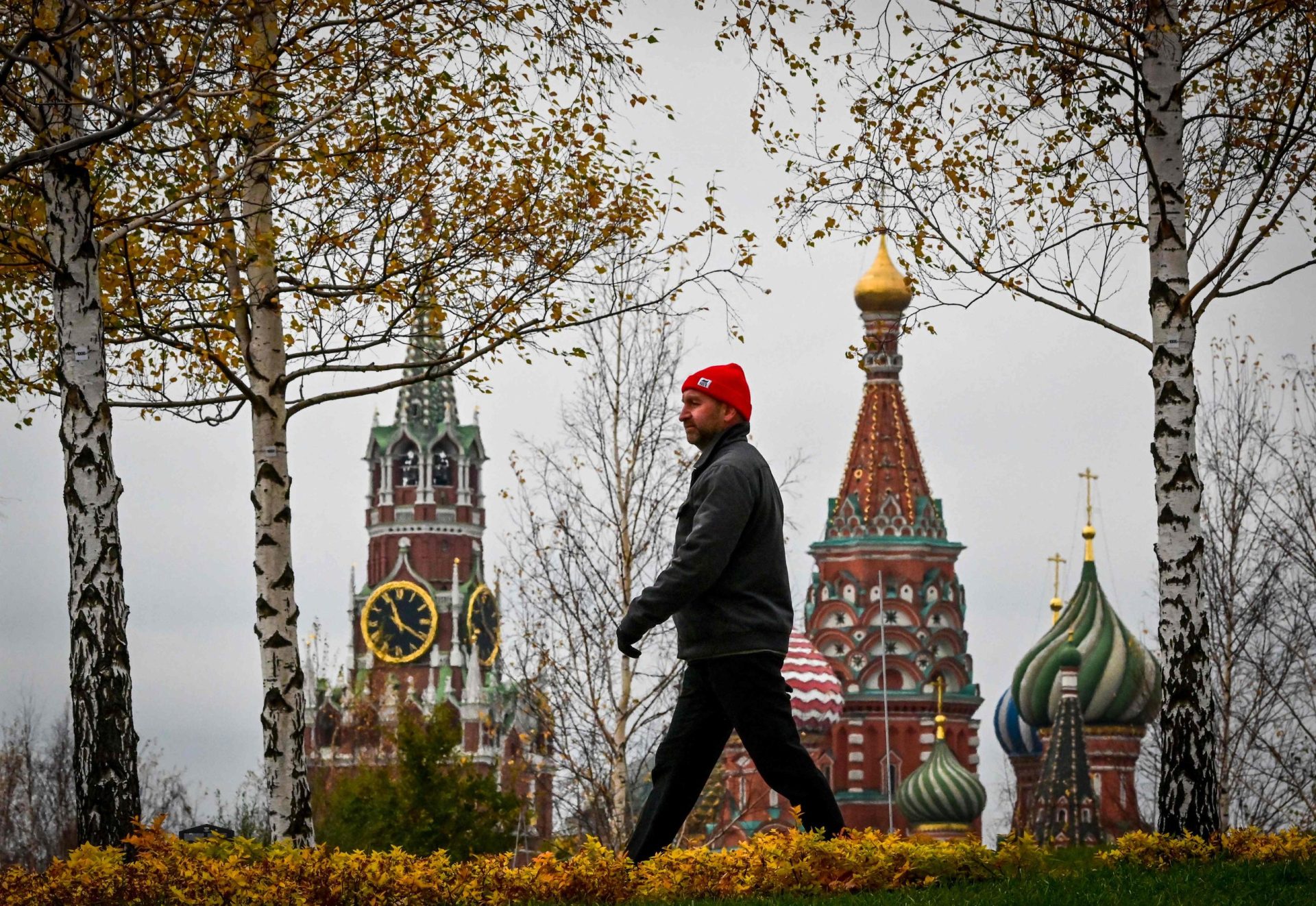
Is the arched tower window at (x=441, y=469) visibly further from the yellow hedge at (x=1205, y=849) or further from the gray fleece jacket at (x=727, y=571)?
the gray fleece jacket at (x=727, y=571)

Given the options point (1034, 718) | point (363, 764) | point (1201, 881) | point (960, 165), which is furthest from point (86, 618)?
point (1034, 718)

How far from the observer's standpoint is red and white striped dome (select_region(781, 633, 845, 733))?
79375 millimetres

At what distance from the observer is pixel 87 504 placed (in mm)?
10516

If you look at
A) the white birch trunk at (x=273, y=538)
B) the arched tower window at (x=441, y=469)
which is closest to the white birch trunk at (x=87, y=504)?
the white birch trunk at (x=273, y=538)

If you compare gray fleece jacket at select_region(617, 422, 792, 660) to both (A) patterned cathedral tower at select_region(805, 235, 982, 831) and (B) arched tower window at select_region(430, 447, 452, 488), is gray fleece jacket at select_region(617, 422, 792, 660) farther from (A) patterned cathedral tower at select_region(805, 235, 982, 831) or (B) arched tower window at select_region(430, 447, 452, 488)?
(B) arched tower window at select_region(430, 447, 452, 488)

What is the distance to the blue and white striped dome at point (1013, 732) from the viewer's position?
7694 centimetres

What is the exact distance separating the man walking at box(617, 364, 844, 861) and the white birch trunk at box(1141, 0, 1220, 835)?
3228 millimetres

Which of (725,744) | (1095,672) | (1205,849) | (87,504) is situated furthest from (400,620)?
(725,744)

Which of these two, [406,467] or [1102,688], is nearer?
[1102,688]

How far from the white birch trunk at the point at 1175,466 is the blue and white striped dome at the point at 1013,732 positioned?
65.1 m

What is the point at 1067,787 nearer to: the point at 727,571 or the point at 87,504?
the point at 87,504

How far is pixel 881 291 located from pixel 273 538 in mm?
76963

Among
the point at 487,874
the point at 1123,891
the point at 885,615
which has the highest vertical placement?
the point at 885,615

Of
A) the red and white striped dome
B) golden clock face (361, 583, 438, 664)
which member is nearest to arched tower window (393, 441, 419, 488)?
golden clock face (361, 583, 438, 664)
